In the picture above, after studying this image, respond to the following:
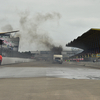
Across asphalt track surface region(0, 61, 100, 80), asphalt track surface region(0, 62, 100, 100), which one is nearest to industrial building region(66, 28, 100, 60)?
asphalt track surface region(0, 61, 100, 80)

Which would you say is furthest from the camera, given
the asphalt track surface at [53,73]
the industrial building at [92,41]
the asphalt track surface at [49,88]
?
the industrial building at [92,41]

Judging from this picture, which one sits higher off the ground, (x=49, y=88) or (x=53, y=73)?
(x=49, y=88)

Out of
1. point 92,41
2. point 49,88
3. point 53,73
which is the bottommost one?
point 53,73

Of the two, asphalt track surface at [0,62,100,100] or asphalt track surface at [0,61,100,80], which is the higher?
asphalt track surface at [0,62,100,100]

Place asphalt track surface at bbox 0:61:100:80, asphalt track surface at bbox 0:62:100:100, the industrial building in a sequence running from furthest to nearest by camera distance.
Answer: the industrial building < asphalt track surface at bbox 0:61:100:80 < asphalt track surface at bbox 0:62:100:100

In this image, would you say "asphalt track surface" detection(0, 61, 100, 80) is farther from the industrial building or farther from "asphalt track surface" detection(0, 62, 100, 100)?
the industrial building

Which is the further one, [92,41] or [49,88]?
[92,41]

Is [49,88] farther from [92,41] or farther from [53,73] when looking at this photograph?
[92,41]

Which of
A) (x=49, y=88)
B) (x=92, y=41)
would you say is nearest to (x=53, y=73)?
(x=49, y=88)

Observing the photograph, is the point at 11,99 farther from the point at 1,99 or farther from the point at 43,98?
the point at 43,98

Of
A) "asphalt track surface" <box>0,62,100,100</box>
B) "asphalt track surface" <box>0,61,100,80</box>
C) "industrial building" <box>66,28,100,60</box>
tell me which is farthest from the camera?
"industrial building" <box>66,28,100,60</box>

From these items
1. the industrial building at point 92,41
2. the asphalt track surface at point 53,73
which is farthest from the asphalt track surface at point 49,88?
the industrial building at point 92,41

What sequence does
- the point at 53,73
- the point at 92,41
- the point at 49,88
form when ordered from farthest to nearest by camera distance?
1. the point at 92,41
2. the point at 53,73
3. the point at 49,88

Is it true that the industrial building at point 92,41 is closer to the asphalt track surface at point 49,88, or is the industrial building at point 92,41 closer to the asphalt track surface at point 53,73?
the asphalt track surface at point 53,73
